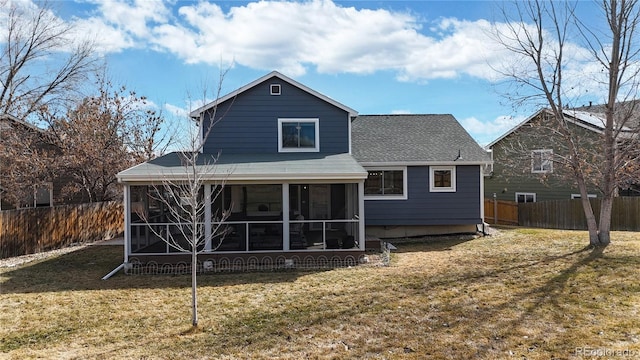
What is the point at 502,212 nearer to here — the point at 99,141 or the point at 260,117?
the point at 260,117

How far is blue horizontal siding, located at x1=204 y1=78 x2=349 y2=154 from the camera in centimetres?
1454

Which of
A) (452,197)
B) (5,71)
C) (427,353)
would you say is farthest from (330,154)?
(5,71)

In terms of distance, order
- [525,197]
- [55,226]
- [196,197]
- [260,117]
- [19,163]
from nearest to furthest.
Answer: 1. [196,197]
2. [260,117]
3. [55,226]
4. [19,163]
5. [525,197]

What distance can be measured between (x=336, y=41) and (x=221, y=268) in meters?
8.68

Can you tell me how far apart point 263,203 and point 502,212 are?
14907 mm

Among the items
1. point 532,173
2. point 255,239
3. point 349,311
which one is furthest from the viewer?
point 532,173

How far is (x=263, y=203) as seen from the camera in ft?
52.1

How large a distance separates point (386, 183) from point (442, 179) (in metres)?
2.20

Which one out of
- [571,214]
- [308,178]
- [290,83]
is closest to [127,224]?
[308,178]

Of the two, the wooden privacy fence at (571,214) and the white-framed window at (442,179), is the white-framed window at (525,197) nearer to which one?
the wooden privacy fence at (571,214)

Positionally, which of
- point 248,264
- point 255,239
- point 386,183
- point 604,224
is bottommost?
point 248,264

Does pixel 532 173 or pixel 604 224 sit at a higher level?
pixel 532 173

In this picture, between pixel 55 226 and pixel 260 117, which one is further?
pixel 55 226

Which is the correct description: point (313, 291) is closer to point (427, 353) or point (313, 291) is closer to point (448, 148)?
point (427, 353)
